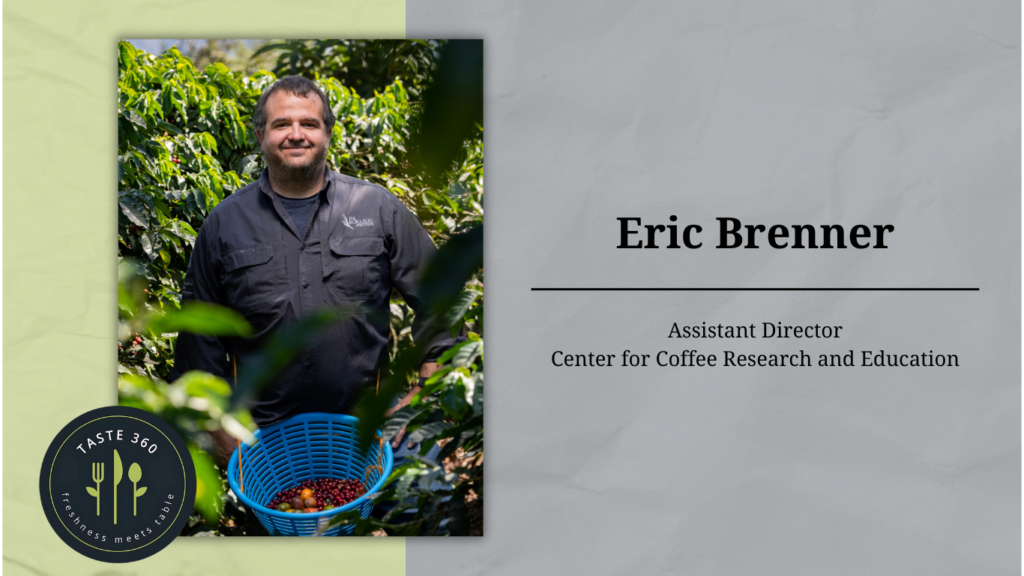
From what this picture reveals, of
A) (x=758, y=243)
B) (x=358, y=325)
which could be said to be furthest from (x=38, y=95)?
(x=758, y=243)

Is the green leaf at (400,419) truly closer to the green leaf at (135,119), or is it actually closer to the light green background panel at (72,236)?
the light green background panel at (72,236)

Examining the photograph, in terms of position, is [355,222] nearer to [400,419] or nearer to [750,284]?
[400,419]

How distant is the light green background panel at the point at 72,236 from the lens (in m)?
1.36

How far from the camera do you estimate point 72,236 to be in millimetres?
1377

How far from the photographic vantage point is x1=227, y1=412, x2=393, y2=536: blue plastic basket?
1.43m

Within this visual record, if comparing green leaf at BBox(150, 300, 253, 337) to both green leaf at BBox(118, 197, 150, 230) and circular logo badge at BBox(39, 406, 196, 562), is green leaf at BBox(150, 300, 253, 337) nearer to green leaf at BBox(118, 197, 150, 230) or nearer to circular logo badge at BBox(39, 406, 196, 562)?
circular logo badge at BBox(39, 406, 196, 562)

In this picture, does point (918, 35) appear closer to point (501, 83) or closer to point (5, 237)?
point (501, 83)

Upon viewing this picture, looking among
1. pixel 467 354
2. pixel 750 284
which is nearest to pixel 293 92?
pixel 467 354

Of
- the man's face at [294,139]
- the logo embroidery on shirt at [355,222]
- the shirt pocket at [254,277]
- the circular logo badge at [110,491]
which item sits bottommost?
the circular logo badge at [110,491]

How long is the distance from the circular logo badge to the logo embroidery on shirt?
0.47 meters

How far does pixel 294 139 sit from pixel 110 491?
27.6 inches

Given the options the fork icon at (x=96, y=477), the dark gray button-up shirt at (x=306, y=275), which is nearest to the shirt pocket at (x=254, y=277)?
A: the dark gray button-up shirt at (x=306, y=275)

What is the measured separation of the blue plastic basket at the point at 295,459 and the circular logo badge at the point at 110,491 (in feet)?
0.40

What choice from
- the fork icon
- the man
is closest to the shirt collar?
the man
